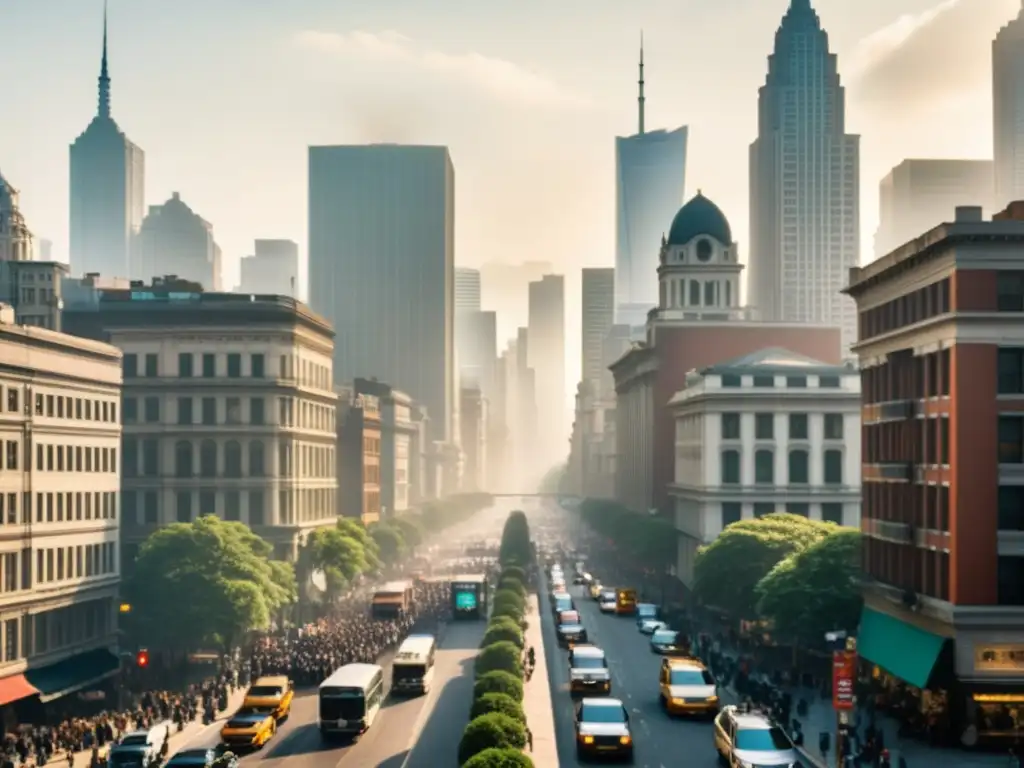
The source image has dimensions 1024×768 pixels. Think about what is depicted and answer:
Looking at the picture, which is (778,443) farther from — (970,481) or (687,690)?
(970,481)

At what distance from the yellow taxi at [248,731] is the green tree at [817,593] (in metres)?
→ 29.6

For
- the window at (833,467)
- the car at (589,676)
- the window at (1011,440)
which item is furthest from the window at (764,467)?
the window at (1011,440)

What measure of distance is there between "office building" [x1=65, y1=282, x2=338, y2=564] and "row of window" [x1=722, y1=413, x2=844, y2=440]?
3757 cm

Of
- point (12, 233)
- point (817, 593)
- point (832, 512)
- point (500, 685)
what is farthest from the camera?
A: point (12, 233)

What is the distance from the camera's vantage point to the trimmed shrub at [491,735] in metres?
53.2

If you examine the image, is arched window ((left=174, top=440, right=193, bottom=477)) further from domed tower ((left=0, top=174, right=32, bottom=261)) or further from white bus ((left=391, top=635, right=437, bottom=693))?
white bus ((left=391, top=635, right=437, bottom=693))

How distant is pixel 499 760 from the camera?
153ft

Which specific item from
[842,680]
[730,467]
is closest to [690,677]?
[842,680]

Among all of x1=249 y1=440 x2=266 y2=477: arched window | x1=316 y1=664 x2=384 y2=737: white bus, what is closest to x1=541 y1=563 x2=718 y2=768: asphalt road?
x1=316 y1=664 x2=384 y2=737: white bus

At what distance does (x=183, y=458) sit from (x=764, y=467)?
48.9m

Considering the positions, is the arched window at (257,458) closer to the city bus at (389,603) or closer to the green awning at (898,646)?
the city bus at (389,603)

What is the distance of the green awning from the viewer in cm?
6781

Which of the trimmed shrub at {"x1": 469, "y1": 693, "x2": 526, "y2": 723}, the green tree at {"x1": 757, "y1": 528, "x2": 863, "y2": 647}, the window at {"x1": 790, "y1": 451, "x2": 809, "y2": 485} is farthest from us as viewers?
the window at {"x1": 790, "y1": 451, "x2": 809, "y2": 485}

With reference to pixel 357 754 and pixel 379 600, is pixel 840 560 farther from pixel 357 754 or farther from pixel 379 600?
pixel 379 600
